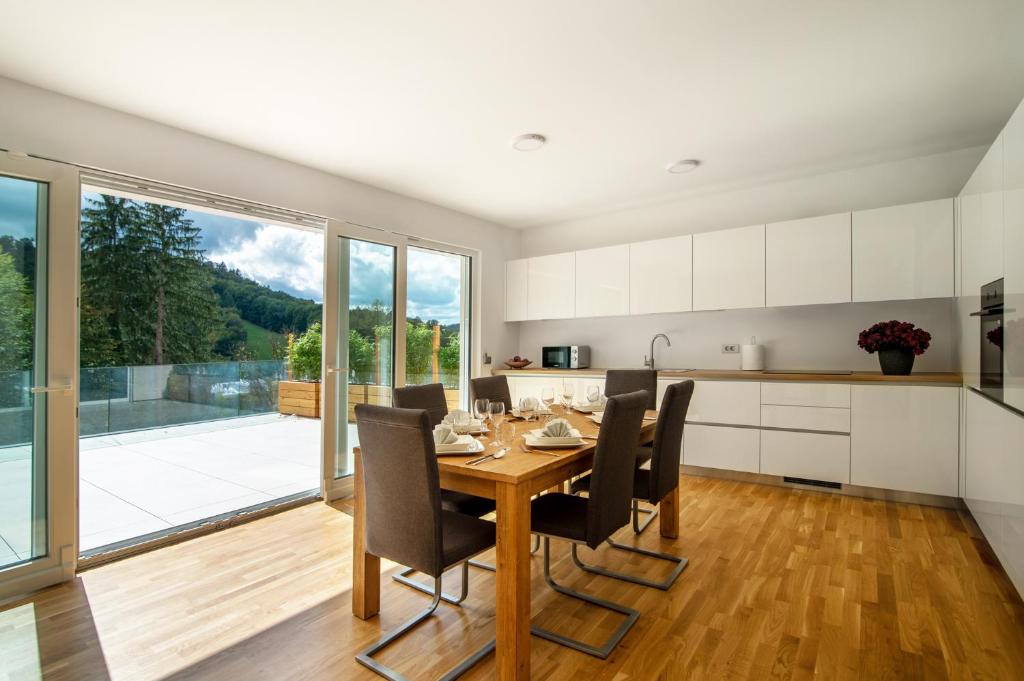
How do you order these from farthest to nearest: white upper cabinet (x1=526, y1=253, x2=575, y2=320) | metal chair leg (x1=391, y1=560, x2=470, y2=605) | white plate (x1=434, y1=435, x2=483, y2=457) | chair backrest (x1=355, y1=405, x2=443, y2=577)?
white upper cabinet (x1=526, y1=253, x2=575, y2=320)
metal chair leg (x1=391, y1=560, x2=470, y2=605)
white plate (x1=434, y1=435, x2=483, y2=457)
chair backrest (x1=355, y1=405, x2=443, y2=577)

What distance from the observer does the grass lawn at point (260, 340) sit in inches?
303

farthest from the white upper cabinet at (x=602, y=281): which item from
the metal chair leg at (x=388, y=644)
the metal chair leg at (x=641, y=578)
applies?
the metal chair leg at (x=388, y=644)

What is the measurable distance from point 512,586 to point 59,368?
8.47ft

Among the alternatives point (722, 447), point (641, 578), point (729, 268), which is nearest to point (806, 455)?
point (722, 447)

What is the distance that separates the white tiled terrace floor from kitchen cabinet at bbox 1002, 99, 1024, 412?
14.3ft

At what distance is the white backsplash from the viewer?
380 cm

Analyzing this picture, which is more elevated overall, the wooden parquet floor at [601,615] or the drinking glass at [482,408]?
the drinking glass at [482,408]

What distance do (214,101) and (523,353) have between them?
395 cm

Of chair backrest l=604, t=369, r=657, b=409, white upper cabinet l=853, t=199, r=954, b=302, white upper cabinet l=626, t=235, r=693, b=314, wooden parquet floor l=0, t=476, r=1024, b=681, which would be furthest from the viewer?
white upper cabinet l=626, t=235, r=693, b=314

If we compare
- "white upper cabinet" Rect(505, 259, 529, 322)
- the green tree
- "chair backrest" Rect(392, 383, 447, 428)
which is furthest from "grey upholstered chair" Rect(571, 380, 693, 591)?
"white upper cabinet" Rect(505, 259, 529, 322)

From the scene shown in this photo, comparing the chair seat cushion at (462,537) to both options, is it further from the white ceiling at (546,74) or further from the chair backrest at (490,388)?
the white ceiling at (546,74)

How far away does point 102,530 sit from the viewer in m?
3.40

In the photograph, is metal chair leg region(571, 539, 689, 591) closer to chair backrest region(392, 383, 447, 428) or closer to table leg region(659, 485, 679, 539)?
table leg region(659, 485, 679, 539)

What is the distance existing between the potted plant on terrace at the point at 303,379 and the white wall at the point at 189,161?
3811 millimetres
